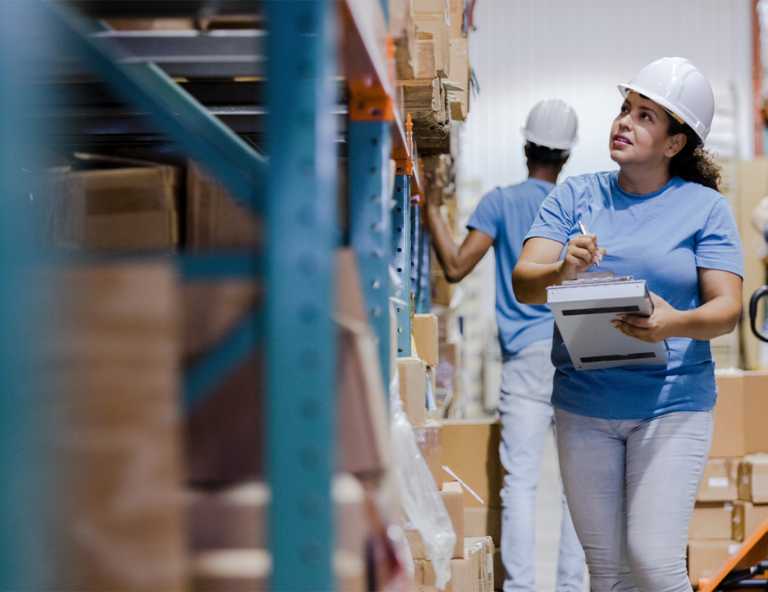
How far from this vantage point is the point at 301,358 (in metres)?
0.86

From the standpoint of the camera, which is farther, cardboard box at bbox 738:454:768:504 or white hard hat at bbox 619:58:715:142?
cardboard box at bbox 738:454:768:504

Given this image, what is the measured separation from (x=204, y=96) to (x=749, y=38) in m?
9.50

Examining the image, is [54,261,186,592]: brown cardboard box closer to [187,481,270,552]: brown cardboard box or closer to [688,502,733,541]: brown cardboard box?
[187,481,270,552]: brown cardboard box

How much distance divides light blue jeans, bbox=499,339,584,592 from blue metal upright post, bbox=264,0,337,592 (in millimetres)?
2382

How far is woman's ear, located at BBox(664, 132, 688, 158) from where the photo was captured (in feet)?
6.85

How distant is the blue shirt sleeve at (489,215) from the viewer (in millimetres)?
3359

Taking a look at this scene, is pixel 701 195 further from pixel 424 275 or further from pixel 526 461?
pixel 424 275

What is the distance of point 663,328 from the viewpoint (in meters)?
1.85

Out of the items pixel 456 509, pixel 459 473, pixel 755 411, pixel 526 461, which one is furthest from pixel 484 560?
pixel 755 411

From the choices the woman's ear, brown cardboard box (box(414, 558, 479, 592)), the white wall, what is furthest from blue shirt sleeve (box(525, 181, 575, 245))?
the white wall

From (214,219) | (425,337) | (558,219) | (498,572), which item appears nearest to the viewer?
(214,219)

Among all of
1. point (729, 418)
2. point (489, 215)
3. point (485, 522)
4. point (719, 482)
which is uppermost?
point (489, 215)

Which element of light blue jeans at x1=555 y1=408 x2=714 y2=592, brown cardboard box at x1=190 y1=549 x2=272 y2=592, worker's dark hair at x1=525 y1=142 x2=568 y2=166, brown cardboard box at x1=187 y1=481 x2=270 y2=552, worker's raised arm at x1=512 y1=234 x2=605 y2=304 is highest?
worker's dark hair at x1=525 y1=142 x2=568 y2=166

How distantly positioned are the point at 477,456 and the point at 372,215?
2.37m
